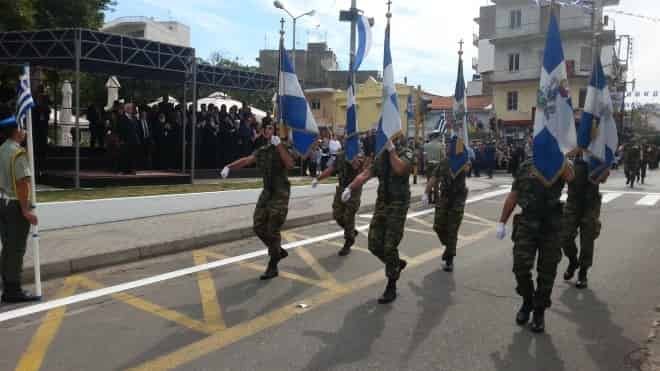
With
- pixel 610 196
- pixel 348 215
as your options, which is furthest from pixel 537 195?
pixel 610 196

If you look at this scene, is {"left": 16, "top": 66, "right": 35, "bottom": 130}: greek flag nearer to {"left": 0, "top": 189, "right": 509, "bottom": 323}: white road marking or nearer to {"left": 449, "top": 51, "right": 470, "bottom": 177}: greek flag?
{"left": 0, "top": 189, "right": 509, "bottom": 323}: white road marking

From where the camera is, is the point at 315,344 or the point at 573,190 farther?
the point at 573,190

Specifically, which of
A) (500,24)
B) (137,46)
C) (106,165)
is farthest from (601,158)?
(500,24)

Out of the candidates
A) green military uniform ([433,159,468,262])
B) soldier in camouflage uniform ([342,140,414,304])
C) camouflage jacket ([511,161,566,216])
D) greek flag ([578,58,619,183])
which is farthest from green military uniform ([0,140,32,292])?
greek flag ([578,58,619,183])

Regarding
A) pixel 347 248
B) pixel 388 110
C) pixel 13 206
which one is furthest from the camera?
pixel 347 248

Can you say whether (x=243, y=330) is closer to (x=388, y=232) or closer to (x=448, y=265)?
(x=388, y=232)

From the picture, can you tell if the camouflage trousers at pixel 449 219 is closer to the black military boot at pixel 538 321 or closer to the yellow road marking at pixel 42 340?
the black military boot at pixel 538 321

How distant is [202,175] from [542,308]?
44.0 ft

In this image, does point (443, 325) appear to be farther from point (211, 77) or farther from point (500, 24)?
point (500, 24)

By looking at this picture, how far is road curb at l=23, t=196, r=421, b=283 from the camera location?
7043 mm

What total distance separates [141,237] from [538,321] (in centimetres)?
629

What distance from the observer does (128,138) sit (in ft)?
45.4

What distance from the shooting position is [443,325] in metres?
5.23

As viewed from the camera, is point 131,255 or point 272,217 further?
point 131,255
